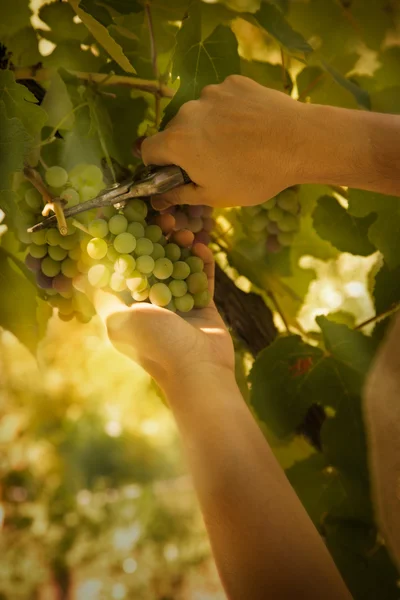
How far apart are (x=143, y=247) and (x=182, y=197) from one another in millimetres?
89

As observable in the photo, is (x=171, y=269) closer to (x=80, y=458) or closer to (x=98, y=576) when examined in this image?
(x=80, y=458)

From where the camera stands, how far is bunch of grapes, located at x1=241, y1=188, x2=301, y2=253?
995mm

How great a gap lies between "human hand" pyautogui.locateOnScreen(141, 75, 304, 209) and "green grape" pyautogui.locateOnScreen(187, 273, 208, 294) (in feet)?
0.35

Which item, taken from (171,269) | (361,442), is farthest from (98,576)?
(171,269)

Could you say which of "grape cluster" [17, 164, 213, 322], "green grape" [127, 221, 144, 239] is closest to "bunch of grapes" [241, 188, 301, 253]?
"grape cluster" [17, 164, 213, 322]

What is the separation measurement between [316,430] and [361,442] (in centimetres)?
17

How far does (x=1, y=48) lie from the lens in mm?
749

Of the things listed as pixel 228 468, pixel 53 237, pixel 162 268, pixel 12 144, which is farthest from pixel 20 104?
pixel 228 468

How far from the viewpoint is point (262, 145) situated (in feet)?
2.30

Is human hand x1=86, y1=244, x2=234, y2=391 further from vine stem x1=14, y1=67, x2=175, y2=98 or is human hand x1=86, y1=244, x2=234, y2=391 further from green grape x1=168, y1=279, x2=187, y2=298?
vine stem x1=14, y1=67, x2=175, y2=98

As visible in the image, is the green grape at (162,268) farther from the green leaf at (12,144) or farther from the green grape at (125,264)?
the green leaf at (12,144)

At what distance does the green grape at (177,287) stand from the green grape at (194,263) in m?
0.04

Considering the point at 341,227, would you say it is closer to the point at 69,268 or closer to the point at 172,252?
the point at 172,252

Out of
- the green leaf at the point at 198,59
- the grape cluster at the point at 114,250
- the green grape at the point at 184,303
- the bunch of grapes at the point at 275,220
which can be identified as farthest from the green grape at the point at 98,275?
the bunch of grapes at the point at 275,220
